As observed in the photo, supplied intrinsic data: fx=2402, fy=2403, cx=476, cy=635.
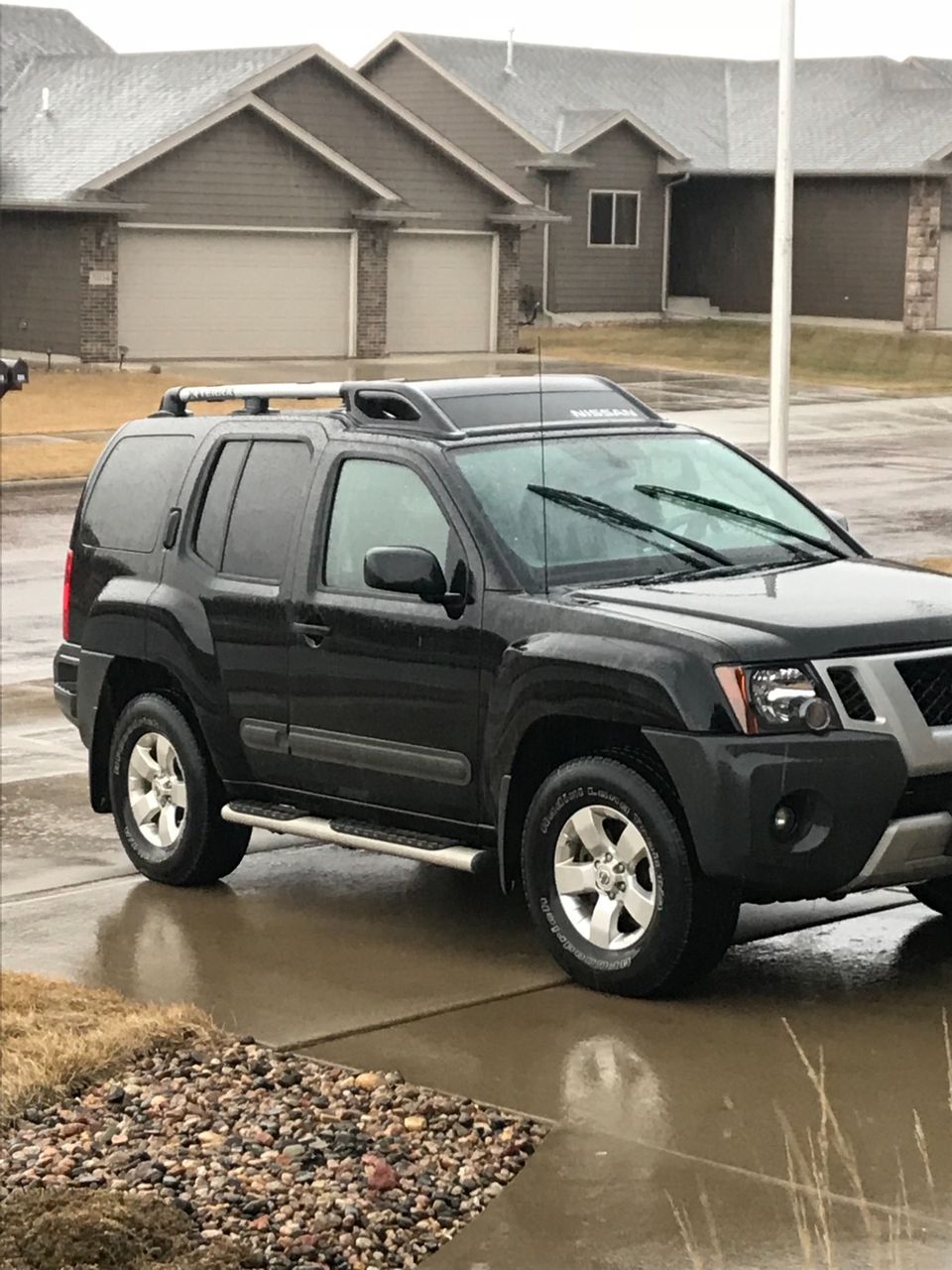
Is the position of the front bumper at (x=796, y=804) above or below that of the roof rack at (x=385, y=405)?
below

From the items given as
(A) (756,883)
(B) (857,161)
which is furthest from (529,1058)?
(B) (857,161)

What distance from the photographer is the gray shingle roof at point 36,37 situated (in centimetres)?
4662

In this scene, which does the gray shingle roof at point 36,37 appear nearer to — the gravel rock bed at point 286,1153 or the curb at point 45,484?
the curb at point 45,484

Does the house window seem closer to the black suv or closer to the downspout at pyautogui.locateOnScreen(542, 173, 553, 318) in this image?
the downspout at pyautogui.locateOnScreen(542, 173, 553, 318)

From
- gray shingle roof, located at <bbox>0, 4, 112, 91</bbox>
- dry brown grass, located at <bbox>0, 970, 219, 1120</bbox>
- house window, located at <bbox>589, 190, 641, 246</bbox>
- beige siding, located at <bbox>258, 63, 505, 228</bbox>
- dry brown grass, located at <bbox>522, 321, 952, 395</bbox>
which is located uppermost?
gray shingle roof, located at <bbox>0, 4, 112, 91</bbox>

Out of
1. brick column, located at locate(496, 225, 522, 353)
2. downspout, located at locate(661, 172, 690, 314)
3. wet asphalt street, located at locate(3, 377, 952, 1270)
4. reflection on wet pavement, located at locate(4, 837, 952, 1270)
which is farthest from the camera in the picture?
brick column, located at locate(496, 225, 522, 353)

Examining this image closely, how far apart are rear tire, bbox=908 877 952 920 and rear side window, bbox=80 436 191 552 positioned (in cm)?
332

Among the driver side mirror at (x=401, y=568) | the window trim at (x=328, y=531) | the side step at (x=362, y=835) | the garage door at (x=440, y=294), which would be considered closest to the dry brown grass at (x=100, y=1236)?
the side step at (x=362, y=835)

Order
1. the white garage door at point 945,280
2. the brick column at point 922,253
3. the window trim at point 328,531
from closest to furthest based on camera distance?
the window trim at point 328,531, the brick column at point 922,253, the white garage door at point 945,280

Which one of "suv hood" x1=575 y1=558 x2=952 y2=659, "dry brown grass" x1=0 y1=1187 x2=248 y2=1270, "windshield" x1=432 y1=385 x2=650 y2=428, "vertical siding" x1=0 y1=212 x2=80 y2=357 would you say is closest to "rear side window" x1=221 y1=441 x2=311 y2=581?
"windshield" x1=432 y1=385 x2=650 y2=428

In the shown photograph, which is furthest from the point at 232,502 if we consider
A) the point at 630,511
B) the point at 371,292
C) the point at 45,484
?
the point at 371,292

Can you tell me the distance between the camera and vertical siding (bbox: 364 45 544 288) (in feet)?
157

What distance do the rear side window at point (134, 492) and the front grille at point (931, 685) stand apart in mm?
3371

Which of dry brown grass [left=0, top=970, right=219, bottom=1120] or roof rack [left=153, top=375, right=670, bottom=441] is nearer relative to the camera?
dry brown grass [left=0, top=970, right=219, bottom=1120]
